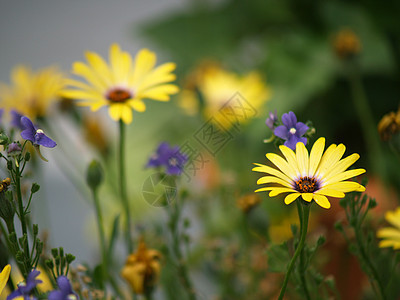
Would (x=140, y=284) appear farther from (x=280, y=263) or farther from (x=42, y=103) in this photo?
(x=42, y=103)

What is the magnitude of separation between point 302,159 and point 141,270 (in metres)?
0.11

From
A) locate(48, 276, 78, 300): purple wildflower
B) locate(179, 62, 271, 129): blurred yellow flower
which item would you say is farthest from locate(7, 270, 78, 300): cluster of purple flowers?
locate(179, 62, 271, 129): blurred yellow flower

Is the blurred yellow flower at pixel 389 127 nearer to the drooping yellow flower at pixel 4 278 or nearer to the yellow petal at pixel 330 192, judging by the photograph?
the yellow petal at pixel 330 192

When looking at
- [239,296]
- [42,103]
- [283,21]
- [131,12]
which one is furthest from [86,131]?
[131,12]

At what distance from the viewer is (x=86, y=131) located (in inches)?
19.8

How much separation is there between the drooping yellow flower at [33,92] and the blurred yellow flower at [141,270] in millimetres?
170

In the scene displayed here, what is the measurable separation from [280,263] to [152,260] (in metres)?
0.07

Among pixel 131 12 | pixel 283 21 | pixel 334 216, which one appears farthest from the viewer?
pixel 131 12

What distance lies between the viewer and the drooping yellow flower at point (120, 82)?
0.95 feet

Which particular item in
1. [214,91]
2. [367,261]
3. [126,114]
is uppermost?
[214,91]

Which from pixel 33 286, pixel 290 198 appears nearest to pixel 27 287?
pixel 33 286

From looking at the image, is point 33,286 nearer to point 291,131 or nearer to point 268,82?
point 291,131

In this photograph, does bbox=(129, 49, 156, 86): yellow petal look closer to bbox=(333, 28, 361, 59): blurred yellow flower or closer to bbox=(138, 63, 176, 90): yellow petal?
bbox=(138, 63, 176, 90): yellow petal

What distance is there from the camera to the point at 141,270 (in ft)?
0.87
